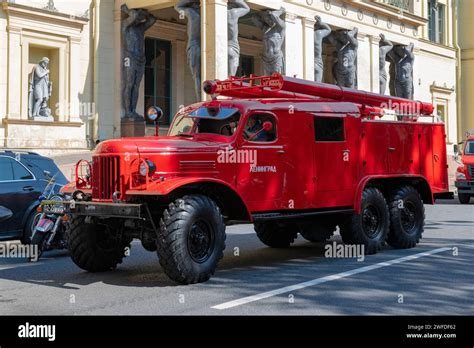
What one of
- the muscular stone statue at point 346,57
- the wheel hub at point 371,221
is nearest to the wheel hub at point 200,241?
the wheel hub at point 371,221

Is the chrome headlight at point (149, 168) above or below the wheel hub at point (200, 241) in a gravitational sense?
above

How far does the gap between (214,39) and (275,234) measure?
47.8 ft

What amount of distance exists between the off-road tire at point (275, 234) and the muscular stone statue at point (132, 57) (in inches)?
643

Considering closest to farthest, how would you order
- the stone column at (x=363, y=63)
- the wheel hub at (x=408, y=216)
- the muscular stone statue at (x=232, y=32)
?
the wheel hub at (x=408, y=216) < the muscular stone statue at (x=232, y=32) < the stone column at (x=363, y=63)

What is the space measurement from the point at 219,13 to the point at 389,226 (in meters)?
15.7

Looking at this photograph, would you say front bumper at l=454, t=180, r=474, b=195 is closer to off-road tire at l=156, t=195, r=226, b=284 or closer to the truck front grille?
off-road tire at l=156, t=195, r=226, b=284

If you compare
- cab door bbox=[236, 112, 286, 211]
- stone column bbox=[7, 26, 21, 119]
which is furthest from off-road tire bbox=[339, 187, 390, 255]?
stone column bbox=[7, 26, 21, 119]

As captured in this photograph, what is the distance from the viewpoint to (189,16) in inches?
998

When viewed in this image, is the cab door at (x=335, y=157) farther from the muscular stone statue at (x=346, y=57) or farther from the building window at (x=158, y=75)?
the muscular stone statue at (x=346, y=57)

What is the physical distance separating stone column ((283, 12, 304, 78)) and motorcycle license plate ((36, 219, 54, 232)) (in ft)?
65.6

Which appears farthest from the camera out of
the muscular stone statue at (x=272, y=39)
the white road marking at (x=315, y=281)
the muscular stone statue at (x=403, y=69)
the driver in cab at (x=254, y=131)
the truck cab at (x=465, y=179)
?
the muscular stone statue at (x=403, y=69)

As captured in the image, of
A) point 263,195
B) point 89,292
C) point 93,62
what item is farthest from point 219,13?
point 89,292

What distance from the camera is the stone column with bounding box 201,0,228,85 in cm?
2469

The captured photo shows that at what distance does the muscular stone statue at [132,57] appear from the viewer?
2695 cm
